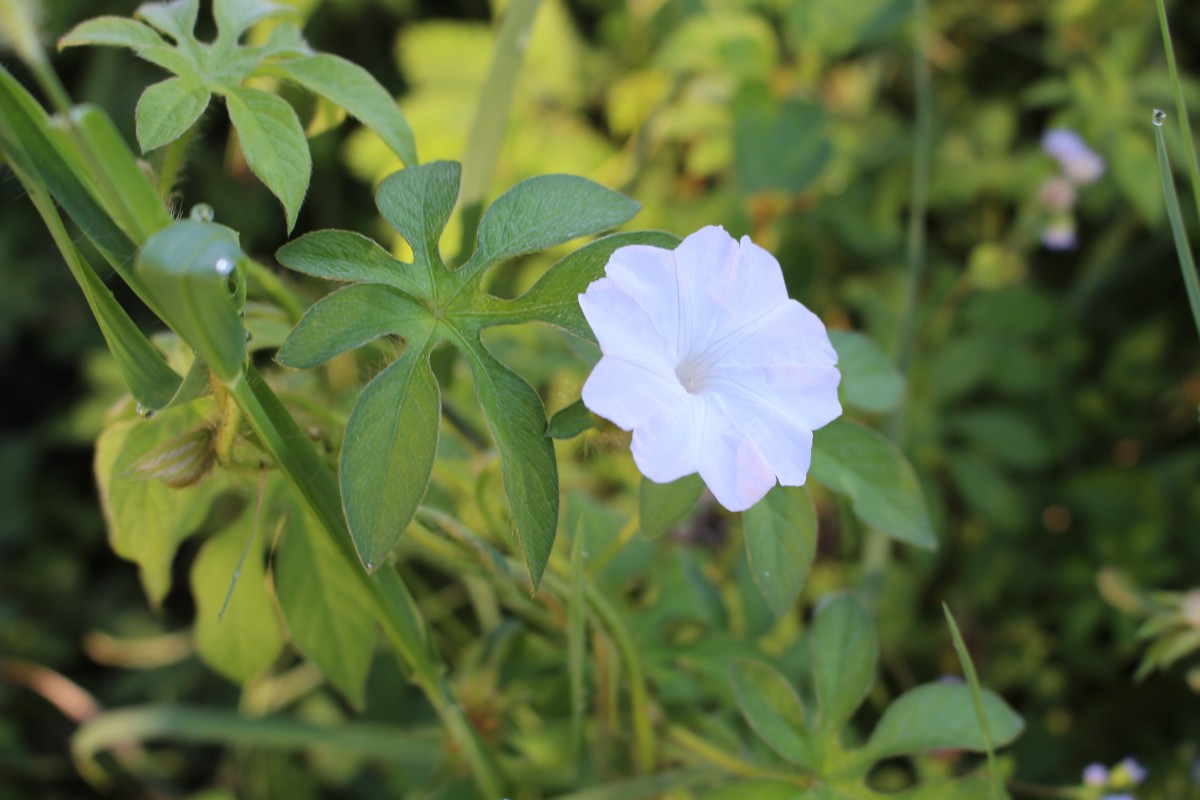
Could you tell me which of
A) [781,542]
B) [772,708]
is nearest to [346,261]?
[781,542]

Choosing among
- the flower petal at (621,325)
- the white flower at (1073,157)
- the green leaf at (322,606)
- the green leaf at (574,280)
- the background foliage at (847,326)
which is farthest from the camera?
the white flower at (1073,157)

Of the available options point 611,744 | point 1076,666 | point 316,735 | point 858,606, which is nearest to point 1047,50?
point 1076,666


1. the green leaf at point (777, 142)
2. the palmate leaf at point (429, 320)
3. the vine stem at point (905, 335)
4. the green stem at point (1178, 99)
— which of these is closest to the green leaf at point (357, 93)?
the palmate leaf at point (429, 320)

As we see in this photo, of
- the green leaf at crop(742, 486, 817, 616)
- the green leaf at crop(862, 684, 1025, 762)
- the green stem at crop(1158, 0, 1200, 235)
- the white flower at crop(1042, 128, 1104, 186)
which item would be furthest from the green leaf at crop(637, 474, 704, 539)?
the white flower at crop(1042, 128, 1104, 186)

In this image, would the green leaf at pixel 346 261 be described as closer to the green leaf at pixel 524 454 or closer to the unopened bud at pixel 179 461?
the green leaf at pixel 524 454

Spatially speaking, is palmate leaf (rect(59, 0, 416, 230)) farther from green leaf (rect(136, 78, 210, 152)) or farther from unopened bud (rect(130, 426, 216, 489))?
unopened bud (rect(130, 426, 216, 489))
